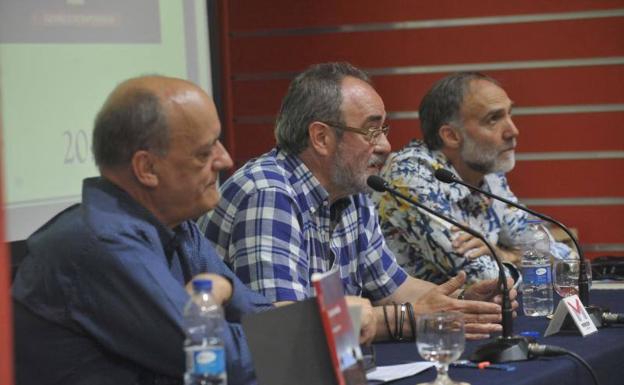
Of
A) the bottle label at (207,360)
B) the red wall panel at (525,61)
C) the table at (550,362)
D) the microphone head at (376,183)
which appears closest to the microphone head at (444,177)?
the microphone head at (376,183)

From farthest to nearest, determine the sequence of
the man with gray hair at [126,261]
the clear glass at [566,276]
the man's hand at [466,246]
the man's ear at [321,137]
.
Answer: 1. the man's hand at [466,246]
2. the clear glass at [566,276]
3. the man's ear at [321,137]
4. the man with gray hair at [126,261]

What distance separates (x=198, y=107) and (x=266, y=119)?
3.51 m

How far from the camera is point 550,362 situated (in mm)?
2420

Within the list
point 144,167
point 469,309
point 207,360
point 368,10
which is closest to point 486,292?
point 469,309

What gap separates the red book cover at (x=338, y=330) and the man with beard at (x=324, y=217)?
24.6 inches

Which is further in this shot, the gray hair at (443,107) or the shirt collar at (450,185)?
the gray hair at (443,107)

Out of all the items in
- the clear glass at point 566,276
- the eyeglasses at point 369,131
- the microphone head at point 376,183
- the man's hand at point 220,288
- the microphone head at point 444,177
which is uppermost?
the eyeglasses at point 369,131

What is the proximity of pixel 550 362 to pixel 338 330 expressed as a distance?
0.75 m

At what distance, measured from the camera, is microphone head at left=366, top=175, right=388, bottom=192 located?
2881mm

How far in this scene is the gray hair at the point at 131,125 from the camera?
2174 millimetres

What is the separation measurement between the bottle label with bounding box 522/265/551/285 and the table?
0.17m

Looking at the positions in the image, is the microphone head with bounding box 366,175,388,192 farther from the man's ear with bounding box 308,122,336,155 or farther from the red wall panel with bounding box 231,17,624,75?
the red wall panel with bounding box 231,17,624,75

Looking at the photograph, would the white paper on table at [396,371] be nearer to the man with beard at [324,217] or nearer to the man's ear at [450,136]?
the man with beard at [324,217]

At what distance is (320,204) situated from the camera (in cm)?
298
